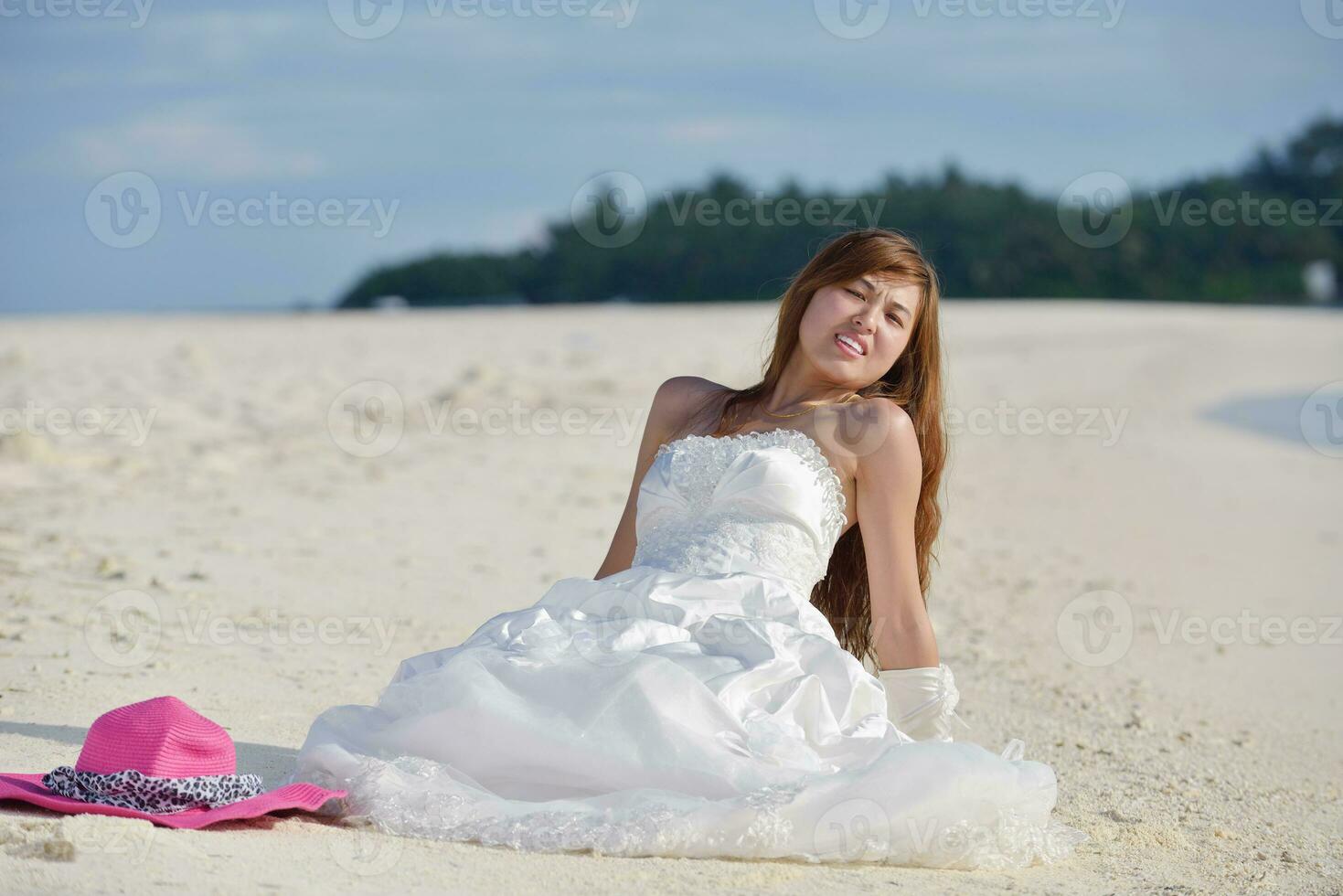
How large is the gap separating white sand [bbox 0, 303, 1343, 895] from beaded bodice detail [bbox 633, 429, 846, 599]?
934 millimetres

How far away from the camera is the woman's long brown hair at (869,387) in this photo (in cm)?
371

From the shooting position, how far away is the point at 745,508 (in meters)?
3.61

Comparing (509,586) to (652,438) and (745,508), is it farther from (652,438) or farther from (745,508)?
(745,508)

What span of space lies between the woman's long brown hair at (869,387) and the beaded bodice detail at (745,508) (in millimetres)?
212

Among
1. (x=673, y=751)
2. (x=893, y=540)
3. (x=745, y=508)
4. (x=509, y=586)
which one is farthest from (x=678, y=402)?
(x=509, y=586)

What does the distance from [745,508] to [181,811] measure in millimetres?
1571

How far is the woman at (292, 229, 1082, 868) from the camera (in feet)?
9.37

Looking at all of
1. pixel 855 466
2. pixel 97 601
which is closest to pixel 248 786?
pixel 855 466

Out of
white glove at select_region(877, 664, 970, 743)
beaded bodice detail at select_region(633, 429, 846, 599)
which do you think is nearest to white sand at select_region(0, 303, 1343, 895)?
white glove at select_region(877, 664, 970, 743)

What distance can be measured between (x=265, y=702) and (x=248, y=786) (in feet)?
4.16

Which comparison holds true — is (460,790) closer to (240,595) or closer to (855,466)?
(855,466)

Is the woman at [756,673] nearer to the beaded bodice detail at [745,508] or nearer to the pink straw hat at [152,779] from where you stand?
the beaded bodice detail at [745,508]

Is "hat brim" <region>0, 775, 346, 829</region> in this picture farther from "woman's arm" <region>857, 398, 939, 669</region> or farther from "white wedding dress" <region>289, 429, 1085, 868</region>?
"woman's arm" <region>857, 398, 939, 669</region>

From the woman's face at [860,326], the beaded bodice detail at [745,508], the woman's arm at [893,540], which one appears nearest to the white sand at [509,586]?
the woman's arm at [893,540]
